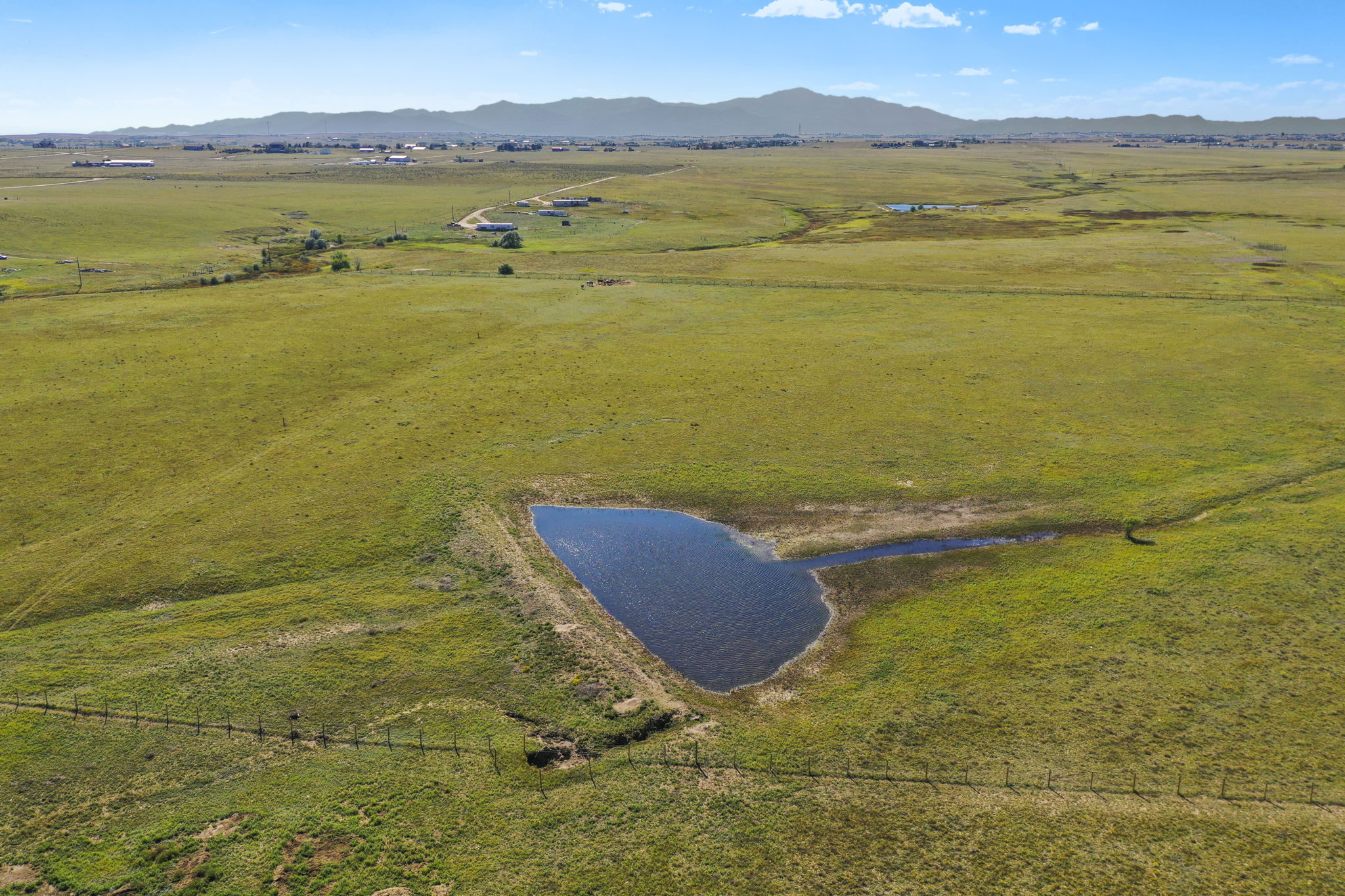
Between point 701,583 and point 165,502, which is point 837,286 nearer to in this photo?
point 701,583

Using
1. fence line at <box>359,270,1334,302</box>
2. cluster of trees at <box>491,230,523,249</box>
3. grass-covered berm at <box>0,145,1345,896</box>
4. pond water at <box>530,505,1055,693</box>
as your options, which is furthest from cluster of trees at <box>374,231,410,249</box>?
pond water at <box>530,505,1055,693</box>

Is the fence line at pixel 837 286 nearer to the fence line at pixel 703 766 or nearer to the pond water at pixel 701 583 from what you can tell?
the pond water at pixel 701 583

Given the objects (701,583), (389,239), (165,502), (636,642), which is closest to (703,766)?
(636,642)

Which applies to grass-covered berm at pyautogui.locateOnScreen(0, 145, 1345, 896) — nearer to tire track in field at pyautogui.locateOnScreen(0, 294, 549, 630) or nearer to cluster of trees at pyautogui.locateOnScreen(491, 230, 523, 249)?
tire track in field at pyautogui.locateOnScreen(0, 294, 549, 630)

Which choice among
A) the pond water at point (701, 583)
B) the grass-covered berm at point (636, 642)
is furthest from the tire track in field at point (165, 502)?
the pond water at point (701, 583)

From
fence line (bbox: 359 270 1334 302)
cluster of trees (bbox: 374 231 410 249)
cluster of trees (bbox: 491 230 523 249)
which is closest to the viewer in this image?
fence line (bbox: 359 270 1334 302)

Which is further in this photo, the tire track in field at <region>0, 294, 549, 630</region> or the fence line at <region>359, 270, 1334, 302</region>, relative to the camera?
the fence line at <region>359, 270, 1334, 302</region>
